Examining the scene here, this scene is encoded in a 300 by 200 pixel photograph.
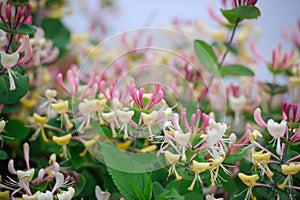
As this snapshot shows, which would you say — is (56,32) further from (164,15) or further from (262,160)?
(164,15)

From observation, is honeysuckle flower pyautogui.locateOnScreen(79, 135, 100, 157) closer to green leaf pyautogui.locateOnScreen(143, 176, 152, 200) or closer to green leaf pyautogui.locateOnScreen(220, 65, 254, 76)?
green leaf pyautogui.locateOnScreen(143, 176, 152, 200)

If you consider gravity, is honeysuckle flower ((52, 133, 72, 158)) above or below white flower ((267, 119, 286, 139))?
below

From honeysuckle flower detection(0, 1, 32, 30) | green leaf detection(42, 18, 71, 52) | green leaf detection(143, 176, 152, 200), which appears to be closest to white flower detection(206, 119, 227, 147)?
green leaf detection(143, 176, 152, 200)

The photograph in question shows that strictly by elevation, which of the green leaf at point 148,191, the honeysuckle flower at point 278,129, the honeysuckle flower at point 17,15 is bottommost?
the green leaf at point 148,191

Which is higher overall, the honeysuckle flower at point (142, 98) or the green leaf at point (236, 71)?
the honeysuckle flower at point (142, 98)

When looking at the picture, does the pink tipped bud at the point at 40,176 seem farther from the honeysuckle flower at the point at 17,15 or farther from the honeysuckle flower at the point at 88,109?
the honeysuckle flower at the point at 17,15

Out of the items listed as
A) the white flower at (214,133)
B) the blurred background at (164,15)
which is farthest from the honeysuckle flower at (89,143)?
the blurred background at (164,15)

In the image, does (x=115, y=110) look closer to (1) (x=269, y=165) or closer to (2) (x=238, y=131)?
(1) (x=269, y=165)

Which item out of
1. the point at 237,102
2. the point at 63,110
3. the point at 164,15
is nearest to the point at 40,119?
the point at 63,110

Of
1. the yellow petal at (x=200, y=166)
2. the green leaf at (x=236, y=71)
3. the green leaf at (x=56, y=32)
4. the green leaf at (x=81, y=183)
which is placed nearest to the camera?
the yellow petal at (x=200, y=166)

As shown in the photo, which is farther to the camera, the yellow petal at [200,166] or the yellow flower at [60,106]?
the yellow flower at [60,106]

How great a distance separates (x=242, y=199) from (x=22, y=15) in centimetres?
44

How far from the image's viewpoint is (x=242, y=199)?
2.23 feet

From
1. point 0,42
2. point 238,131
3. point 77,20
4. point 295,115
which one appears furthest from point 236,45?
point 77,20
